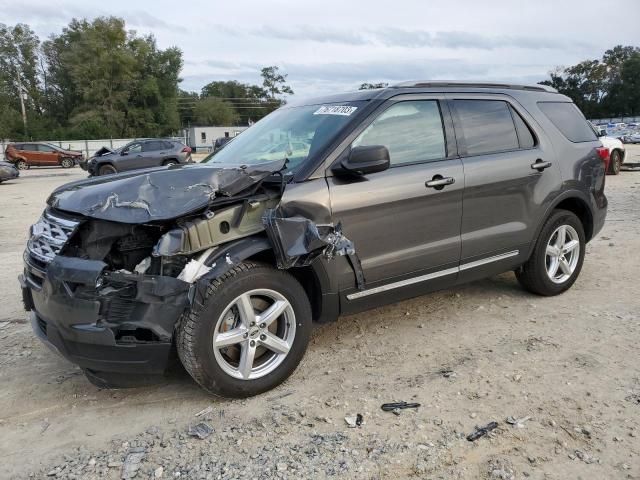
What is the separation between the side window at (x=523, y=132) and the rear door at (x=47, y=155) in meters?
32.4

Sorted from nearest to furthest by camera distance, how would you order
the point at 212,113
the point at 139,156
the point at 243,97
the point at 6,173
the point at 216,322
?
the point at 216,322, the point at 6,173, the point at 139,156, the point at 212,113, the point at 243,97

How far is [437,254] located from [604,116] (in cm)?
10379

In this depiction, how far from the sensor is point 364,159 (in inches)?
134

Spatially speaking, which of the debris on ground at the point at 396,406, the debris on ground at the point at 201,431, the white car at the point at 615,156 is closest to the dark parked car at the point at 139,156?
the white car at the point at 615,156

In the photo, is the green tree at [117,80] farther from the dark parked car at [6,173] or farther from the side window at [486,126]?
the side window at [486,126]

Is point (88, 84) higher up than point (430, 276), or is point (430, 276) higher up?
point (88, 84)

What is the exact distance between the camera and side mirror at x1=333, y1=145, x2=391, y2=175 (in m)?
3.42

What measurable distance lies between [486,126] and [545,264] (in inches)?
54.9

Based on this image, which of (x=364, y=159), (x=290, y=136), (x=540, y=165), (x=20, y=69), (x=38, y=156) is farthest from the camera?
(x=20, y=69)

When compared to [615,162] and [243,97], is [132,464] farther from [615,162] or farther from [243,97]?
[243,97]

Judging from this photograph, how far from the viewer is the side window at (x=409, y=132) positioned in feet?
12.4

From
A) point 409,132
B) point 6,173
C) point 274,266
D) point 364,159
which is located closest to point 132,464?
point 274,266

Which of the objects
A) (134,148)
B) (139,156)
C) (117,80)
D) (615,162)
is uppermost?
(117,80)

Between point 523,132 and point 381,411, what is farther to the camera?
point 523,132
